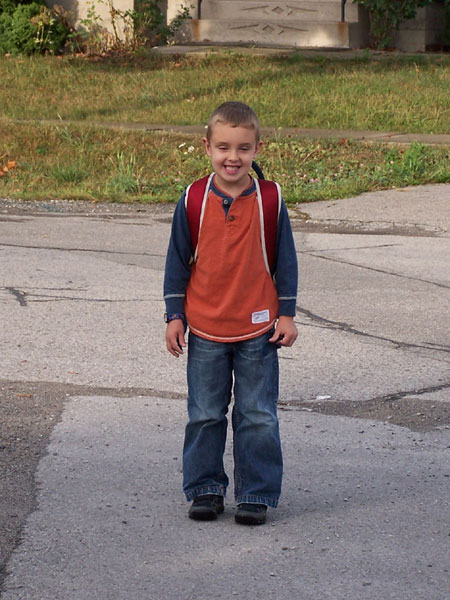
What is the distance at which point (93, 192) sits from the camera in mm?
12477

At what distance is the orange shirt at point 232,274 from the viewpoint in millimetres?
3861

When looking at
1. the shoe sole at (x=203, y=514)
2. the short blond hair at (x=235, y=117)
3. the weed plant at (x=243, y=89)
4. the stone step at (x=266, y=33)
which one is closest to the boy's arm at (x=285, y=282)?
the short blond hair at (x=235, y=117)

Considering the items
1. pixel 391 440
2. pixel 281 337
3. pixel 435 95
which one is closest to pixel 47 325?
pixel 391 440

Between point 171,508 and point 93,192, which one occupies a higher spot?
point 93,192

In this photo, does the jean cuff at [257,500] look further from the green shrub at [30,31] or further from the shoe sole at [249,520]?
the green shrub at [30,31]

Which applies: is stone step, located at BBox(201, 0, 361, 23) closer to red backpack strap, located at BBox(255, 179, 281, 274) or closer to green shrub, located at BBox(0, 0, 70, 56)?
green shrub, located at BBox(0, 0, 70, 56)

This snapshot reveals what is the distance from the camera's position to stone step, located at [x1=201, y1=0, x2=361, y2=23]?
2591cm

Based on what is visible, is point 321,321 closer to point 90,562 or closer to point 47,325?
point 47,325

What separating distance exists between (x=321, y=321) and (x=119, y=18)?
20.1 m

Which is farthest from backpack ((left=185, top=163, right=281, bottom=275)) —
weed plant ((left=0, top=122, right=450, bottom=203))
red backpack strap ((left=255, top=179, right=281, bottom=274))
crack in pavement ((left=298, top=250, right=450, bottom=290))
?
weed plant ((left=0, top=122, right=450, bottom=203))

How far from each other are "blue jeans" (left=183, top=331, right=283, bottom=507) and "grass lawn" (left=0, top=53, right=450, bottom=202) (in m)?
7.98

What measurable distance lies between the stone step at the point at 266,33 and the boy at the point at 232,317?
73.5 feet

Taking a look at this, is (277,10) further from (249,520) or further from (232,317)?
(249,520)

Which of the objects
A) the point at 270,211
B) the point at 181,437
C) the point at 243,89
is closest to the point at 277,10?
the point at 243,89
